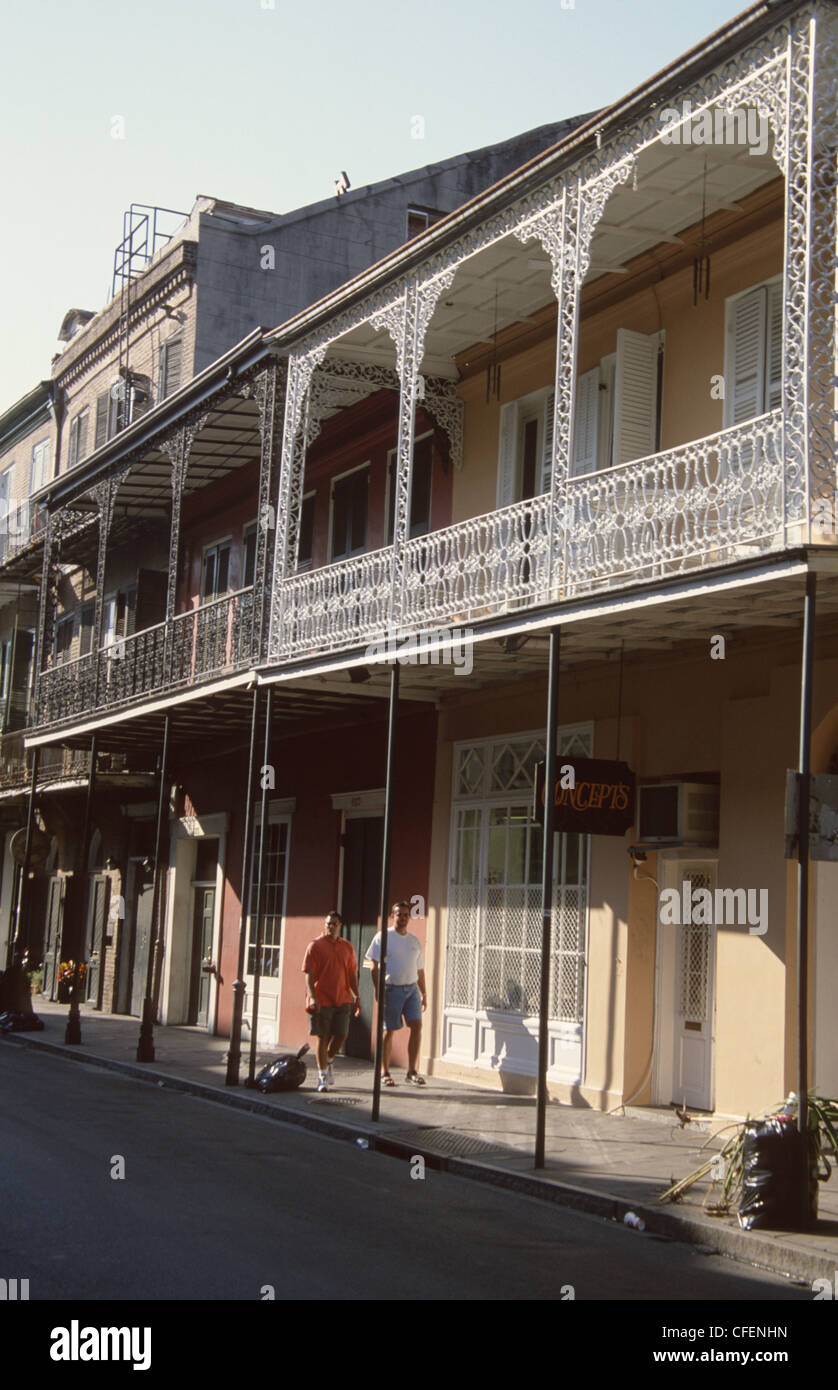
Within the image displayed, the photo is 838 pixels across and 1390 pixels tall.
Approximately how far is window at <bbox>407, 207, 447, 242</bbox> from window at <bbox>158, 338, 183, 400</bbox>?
13.2ft

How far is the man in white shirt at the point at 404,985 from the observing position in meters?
13.7

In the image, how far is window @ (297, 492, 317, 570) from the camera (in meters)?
17.9

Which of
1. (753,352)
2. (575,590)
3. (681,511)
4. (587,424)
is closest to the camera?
(681,511)

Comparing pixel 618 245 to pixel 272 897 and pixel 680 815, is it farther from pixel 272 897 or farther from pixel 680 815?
pixel 272 897

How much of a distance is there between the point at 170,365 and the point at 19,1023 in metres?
10.3

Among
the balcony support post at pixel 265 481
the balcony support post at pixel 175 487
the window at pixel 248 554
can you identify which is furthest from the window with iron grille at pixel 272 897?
the balcony support post at pixel 265 481

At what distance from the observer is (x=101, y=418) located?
26.3 metres

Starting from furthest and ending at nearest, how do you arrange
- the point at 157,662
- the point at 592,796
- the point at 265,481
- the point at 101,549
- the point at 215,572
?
the point at 215,572 → the point at 101,549 → the point at 157,662 → the point at 265,481 → the point at 592,796

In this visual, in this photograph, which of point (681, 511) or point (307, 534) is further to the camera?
point (307, 534)

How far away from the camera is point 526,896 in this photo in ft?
45.0

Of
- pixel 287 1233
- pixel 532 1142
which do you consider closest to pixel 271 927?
pixel 532 1142

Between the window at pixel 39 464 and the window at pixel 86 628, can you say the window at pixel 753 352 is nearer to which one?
the window at pixel 86 628

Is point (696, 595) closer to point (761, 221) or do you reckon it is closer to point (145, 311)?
point (761, 221)

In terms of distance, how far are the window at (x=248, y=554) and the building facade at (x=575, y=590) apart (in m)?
1.24
